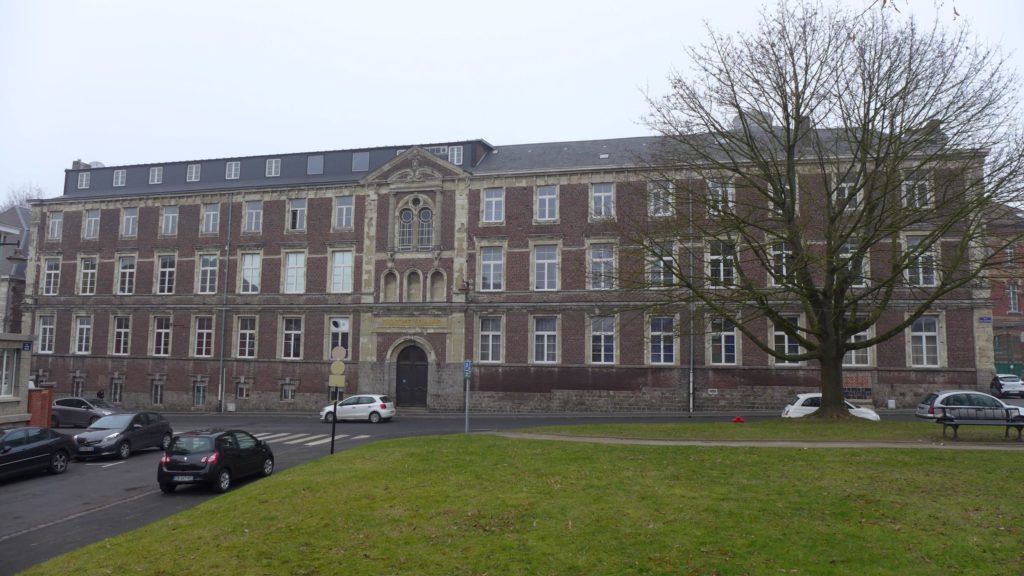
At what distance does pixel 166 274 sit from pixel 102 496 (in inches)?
1206

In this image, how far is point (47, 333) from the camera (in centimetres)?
4622

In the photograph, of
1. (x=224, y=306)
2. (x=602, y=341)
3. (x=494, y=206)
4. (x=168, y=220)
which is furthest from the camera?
(x=168, y=220)

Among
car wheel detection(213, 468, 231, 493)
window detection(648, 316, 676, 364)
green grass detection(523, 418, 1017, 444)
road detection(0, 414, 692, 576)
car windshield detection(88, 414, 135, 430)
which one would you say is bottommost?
road detection(0, 414, 692, 576)

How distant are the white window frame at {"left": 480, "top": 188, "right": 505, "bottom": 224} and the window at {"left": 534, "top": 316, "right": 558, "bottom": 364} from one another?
6.19 m

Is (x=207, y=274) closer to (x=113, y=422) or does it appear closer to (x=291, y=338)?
(x=291, y=338)

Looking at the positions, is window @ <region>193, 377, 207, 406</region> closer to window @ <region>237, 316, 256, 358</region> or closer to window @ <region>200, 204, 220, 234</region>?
window @ <region>237, 316, 256, 358</region>

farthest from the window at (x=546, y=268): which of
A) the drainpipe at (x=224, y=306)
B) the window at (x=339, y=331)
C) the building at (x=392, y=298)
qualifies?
the drainpipe at (x=224, y=306)

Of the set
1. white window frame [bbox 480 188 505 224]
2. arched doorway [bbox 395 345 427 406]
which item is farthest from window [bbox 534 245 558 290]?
arched doorway [bbox 395 345 427 406]

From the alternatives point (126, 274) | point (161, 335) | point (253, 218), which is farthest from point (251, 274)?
point (126, 274)

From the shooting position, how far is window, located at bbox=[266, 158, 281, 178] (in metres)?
45.6

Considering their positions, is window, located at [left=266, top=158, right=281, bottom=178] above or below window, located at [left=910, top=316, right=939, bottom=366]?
above

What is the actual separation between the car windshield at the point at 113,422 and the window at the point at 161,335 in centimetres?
2080

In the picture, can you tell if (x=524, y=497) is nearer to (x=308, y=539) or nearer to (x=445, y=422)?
(x=308, y=539)

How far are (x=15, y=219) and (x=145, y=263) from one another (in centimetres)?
1859
